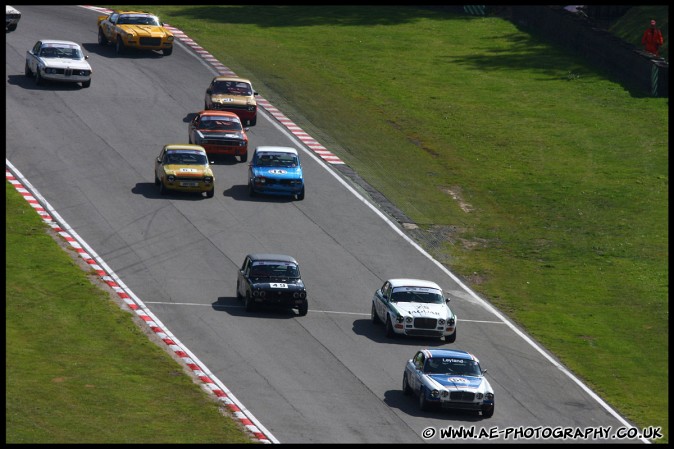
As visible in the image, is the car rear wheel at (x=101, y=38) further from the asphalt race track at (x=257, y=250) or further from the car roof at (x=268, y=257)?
Answer: the car roof at (x=268, y=257)

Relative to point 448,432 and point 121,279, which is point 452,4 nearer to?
point 121,279

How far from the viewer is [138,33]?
6744 cm

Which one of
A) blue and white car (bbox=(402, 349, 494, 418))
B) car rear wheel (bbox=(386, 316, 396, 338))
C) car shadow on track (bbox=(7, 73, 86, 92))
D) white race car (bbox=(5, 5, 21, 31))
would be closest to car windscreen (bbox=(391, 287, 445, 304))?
car rear wheel (bbox=(386, 316, 396, 338))

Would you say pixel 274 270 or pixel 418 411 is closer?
pixel 418 411

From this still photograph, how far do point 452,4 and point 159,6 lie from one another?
57.2 ft

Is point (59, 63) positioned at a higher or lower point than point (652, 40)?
lower

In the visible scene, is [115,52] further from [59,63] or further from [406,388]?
[406,388]

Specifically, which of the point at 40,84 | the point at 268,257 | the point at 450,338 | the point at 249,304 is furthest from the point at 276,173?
the point at 40,84

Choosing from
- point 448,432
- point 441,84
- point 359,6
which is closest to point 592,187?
point 441,84

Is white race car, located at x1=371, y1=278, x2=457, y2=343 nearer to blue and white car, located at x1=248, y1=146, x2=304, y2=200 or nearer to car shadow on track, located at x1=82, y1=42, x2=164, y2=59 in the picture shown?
blue and white car, located at x1=248, y1=146, x2=304, y2=200

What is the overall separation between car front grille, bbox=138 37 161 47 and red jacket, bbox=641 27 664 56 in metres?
23.7

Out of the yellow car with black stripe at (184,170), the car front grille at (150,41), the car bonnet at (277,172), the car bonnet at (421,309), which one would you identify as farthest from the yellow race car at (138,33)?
the car bonnet at (421,309)

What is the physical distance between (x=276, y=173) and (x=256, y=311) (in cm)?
1057

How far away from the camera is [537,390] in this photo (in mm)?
38281
